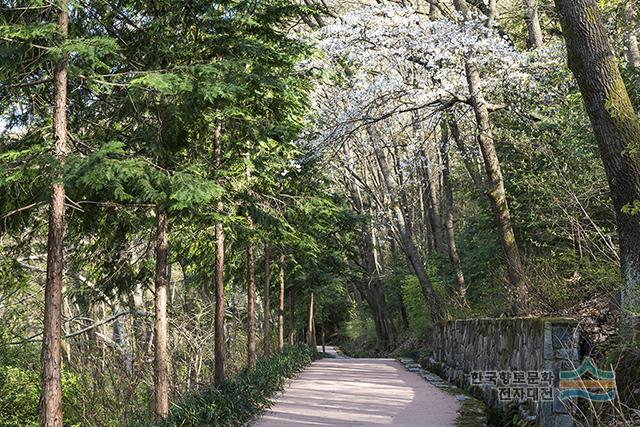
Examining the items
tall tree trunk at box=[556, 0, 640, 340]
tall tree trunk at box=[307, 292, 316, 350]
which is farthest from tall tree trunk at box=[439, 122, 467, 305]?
tall tree trunk at box=[556, 0, 640, 340]

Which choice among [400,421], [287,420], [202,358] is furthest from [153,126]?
[202,358]

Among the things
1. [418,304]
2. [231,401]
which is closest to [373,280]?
[418,304]

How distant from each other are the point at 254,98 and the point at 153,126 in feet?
6.44

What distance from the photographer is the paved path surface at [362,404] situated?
9273mm

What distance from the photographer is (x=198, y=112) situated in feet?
28.9

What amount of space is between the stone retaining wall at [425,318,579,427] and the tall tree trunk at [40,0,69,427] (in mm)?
4878

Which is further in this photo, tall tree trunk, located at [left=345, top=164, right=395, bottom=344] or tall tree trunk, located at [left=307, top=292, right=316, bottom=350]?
Answer: tall tree trunk, located at [left=307, top=292, right=316, bottom=350]

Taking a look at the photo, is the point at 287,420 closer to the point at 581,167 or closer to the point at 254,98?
the point at 254,98

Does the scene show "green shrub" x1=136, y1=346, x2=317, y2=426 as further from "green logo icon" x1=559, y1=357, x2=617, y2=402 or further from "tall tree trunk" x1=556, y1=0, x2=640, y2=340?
"tall tree trunk" x1=556, y1=0, x2=640, y2=340

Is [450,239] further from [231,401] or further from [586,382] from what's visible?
[586,382]

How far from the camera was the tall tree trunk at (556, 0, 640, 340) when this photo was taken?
6488 mm

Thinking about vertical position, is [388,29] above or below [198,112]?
above

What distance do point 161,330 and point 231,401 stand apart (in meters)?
1.71

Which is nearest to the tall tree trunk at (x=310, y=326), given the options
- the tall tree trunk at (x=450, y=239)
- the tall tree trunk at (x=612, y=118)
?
the tall tree trunk at (x=450, y=239)
